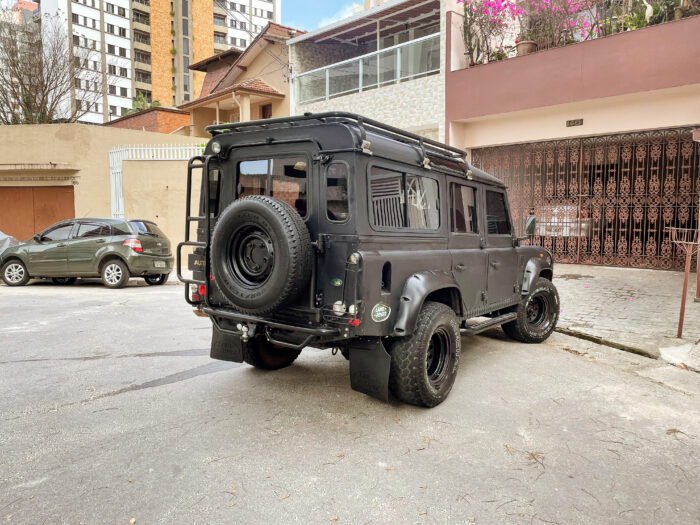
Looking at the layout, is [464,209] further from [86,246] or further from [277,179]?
[86,246]

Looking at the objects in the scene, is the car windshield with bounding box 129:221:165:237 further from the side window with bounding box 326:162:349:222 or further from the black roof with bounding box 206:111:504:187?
the side window with bounding box 326:162:349:222

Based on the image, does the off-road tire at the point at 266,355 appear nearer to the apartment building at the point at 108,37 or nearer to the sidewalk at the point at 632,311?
the sidewalk at the point at 632,311

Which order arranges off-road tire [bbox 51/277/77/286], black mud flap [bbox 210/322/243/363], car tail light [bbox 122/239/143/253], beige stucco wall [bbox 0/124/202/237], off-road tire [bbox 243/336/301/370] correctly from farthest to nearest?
beige stucco wall [bbox 0/124/202/237]
off-road tire [bbox 51/277/77/286]
car tail light [bbox 122/239/143/253]
off-road tire [bbox 243/336/301/370]
black mud flap [bbox 210/322/243/363]

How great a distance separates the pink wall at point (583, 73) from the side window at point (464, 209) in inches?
312

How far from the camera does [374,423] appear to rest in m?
3.61

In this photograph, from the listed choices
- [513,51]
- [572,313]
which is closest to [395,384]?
[572,313]

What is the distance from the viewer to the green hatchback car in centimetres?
1122

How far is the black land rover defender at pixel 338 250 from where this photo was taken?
137 inches

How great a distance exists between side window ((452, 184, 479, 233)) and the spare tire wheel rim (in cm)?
189

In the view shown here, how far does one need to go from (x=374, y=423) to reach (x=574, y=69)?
10830 mm

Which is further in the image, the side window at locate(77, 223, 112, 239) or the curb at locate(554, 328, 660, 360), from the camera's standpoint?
the side window at locate(77, 223, 112, 239)

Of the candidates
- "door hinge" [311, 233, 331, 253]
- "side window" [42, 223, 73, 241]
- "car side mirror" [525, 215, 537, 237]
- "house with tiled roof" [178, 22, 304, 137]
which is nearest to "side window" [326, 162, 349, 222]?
"door hinge" [311, 233, 331, 253]

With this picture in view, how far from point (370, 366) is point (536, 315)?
3455 millimetres

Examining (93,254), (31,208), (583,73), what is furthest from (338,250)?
(31,208)
